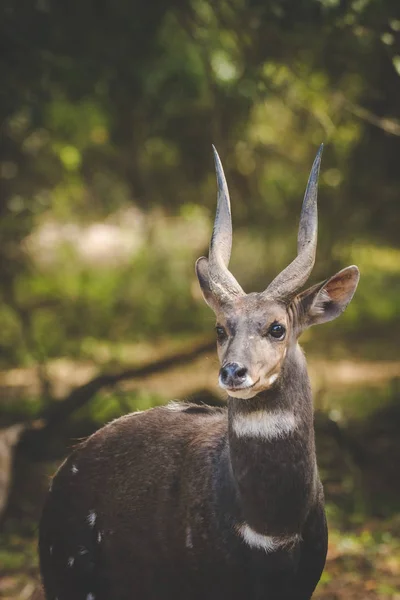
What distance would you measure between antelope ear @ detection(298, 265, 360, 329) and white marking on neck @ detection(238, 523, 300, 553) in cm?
88

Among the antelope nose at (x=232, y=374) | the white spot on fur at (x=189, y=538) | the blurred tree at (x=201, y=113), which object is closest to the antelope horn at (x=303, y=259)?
the antelope nose at (x=232, y=374)

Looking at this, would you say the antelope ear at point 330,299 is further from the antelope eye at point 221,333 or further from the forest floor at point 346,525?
the forest floor at point 346,525

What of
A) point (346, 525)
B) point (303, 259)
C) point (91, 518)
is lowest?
point (346, 525)

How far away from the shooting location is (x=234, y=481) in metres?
4.12

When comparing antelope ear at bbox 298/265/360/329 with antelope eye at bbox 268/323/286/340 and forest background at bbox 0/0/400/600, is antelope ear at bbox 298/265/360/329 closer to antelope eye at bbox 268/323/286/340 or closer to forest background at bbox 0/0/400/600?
antelope eye at bbox 268/323/286/340

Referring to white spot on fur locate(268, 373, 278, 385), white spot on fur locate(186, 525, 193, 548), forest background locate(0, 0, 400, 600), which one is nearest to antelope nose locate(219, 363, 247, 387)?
white spot on fur locate(268, 373, 278, 385)

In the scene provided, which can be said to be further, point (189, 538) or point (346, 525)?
point (346, 525)

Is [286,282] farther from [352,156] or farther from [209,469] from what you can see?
[352,156]

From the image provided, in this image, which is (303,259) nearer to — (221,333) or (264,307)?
(264,307)

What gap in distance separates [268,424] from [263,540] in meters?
0.48

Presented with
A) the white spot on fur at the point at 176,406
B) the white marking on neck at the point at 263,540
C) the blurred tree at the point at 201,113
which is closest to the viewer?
the white marking on neck at the point at 263,540

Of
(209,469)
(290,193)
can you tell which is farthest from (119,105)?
(209,469)

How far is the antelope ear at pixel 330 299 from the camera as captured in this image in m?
4.14

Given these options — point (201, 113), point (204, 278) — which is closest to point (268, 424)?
point (204, 278)
